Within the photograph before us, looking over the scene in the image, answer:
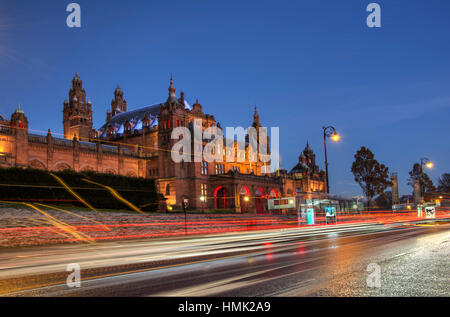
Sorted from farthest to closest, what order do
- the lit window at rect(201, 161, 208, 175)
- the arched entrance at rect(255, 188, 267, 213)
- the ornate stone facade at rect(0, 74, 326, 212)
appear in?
the arched entrance at rect(255, 188, 267, 213), the lit window at rect(201, 161, 208, 175), the ornate stone facade at rect(0, 74, 326, 212)

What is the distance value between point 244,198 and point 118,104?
195 feet

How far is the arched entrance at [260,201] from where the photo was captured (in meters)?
69.1

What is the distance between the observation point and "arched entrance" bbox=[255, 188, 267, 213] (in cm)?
6912

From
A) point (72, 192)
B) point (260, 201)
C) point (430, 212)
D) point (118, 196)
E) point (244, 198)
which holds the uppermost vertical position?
→ point (72, 192)

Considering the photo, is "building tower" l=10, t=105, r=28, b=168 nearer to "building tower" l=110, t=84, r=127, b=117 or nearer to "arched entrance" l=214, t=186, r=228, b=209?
"arched entrance" l=214, t=186, r=228, b=209

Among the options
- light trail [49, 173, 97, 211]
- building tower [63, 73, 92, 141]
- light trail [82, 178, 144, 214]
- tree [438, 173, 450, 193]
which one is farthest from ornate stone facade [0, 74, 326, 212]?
tree [438, 173, 450, 193]

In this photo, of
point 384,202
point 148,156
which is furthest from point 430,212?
point 384,202

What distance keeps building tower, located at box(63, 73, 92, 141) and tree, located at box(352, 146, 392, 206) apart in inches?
2166

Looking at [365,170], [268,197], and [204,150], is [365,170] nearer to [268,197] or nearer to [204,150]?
[268,197]

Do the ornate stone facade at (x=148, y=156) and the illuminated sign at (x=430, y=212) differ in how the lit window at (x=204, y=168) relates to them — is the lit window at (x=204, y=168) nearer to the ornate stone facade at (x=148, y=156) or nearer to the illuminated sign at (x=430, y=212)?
the ornate stone facade at (x=148, y=156)

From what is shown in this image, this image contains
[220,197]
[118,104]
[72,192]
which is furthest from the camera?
[118,104]

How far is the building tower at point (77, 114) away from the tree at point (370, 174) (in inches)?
2166

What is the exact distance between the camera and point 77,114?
85062 millimetres

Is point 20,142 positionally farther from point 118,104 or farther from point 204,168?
point 118,104
